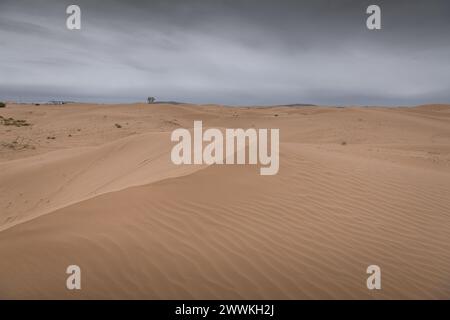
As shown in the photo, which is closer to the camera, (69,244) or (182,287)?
(182,287)

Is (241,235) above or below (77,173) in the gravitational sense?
below

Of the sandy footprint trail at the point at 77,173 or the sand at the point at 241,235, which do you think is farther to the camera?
the sandy footprint trail at the point at 77,173

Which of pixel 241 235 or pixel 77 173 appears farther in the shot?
pixel 77 173

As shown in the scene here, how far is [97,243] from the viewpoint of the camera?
3393mm

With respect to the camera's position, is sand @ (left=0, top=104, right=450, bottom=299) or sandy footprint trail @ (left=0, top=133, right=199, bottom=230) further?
sandy footprint trail @ (left=0, top=133, right=199, bottom=230)

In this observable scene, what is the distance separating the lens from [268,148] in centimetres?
620

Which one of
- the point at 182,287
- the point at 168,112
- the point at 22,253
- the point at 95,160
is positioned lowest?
the point at 182,287

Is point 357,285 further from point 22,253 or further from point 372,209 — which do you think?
point 22,253
